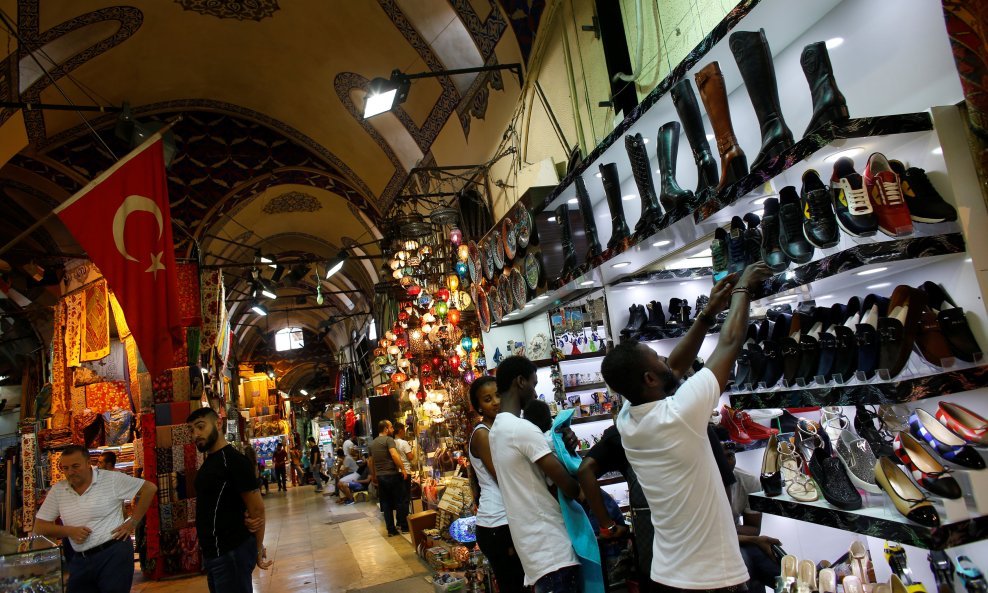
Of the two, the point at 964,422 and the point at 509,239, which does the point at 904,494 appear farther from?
the point at 509,239

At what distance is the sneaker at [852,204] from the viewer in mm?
1937

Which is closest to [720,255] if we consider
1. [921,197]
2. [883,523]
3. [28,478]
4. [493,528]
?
[921,197]

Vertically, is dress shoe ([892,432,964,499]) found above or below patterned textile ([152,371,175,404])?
below

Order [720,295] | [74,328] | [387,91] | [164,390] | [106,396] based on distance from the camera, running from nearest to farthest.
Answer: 1. [720,295]
2. [387,91]
3. [164,390]
4. [74,328]
5. [106,396]

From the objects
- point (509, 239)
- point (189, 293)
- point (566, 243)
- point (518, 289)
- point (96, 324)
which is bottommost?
point (518, 289)

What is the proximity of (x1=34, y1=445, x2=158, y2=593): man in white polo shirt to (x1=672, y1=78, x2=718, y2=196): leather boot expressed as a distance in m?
3.72

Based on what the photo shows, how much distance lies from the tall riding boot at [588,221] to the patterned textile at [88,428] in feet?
26.7

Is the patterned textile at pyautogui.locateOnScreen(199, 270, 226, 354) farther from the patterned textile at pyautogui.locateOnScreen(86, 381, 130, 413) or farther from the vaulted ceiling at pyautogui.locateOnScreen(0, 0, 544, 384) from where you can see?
the patterned textile at pyautogui.locateOnScreen(86, 381, 130, 413)

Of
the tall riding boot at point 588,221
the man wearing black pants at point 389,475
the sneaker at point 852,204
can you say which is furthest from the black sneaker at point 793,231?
the man wearing black pants at point 389,475

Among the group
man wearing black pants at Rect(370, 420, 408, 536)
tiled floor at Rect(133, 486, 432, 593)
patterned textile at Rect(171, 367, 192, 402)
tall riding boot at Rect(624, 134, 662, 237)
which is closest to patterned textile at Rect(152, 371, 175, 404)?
patterned textile at Rect(171, 367, 192, 402)

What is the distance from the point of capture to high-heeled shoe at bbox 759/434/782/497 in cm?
241

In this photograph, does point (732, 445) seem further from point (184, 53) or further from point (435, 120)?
point (184, 53)

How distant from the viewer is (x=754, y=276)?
2.02 metres

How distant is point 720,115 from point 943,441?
56.4 inches
